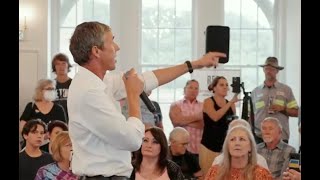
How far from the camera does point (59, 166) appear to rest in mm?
4117

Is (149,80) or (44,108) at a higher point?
(149,80)

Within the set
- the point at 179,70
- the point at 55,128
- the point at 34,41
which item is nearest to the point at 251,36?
the point at 34,41

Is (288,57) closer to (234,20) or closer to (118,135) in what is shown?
(234,20)

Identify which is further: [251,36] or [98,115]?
[251,36]

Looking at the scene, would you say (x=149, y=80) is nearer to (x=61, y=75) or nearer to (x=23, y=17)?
(x=61, y=75)

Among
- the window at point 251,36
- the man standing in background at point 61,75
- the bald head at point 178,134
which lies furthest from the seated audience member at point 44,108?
the window at point 251,36

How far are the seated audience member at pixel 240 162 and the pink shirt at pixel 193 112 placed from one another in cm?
158

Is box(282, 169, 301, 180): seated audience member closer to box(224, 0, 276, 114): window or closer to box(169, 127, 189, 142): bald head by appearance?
box(169, 127, 189, 142): bald head

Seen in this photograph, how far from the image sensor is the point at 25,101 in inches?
253

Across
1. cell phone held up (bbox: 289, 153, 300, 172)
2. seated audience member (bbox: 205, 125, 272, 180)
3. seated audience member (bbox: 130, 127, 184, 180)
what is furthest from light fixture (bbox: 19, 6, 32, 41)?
cell phone held up (bbox: 289, 153, 300, 172)

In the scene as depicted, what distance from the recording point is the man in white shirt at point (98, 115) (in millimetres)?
2107

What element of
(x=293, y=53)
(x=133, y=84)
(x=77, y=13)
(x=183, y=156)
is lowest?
(x=183, y=156)

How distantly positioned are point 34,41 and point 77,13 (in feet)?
A: 2.63
